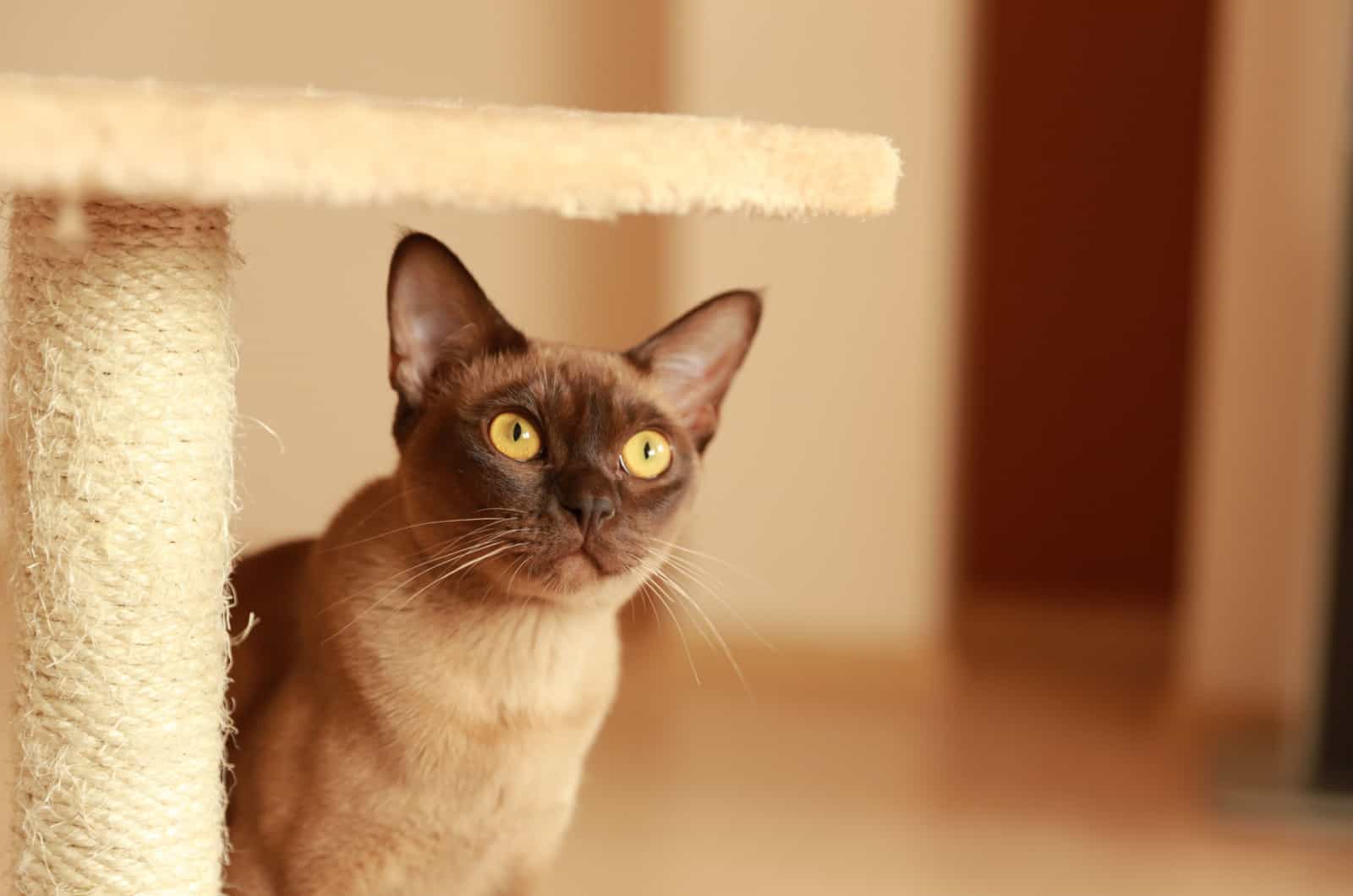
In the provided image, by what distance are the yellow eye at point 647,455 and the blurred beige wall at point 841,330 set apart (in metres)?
1.55

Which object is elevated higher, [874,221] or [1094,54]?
[1094,54]

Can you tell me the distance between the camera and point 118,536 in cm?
93

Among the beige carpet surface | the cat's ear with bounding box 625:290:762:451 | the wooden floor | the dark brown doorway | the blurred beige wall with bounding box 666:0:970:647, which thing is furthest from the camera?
the dark brown doorway

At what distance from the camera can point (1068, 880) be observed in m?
1.93

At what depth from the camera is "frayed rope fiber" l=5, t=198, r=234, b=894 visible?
92 centimetres

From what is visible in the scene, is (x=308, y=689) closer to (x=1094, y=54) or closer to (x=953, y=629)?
(x=953, y=629)

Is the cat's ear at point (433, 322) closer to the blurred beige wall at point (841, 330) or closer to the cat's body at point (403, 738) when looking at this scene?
the cat's body at point (403, 738)

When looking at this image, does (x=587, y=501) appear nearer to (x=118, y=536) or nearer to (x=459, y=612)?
(x=459, y=612)

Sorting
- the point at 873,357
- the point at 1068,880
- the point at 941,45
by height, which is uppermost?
the point at 941,45

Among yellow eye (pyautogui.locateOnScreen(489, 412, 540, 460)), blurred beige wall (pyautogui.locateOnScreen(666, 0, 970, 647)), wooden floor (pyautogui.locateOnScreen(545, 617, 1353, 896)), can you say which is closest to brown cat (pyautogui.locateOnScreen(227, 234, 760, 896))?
yellow eye (pyautogui.locateOnScreen(489, 412, 540, 460))

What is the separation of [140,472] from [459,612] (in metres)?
0.25

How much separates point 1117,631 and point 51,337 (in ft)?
8.61

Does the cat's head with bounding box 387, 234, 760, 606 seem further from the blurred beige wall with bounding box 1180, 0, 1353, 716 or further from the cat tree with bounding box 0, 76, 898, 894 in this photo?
the blurred beige wall with bounding box 1180, 0, 1353, 716

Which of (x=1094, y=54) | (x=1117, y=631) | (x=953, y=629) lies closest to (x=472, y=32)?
(x=1094, y=54)
